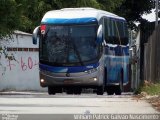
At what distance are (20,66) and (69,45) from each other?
Answer: 1352 cm

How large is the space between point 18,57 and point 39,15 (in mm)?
4172

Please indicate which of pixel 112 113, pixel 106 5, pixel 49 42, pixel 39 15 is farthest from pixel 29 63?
pixel 112 113

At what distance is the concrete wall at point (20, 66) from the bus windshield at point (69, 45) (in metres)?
11.9

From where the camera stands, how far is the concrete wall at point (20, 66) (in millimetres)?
40938

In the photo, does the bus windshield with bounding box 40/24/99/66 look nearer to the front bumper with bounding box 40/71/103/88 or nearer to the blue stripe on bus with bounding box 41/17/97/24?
the blue stripe on bus with bounding box 41/17/97/24

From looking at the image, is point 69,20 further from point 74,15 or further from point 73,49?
point 73,49

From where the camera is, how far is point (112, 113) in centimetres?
1529

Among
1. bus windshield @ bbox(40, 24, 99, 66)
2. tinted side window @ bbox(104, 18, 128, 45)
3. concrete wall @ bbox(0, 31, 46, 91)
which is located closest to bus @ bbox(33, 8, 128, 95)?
bus windshield @ bbox(40, 24, 99, 66)

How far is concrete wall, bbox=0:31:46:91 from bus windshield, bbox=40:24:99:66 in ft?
38.9

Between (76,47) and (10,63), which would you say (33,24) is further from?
(76,47)

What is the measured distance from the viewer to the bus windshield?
1122 inches

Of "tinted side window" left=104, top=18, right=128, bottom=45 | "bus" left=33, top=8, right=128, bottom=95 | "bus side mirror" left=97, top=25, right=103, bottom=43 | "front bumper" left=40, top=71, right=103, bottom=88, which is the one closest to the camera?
"bus side mirror" left=97, top=25, right=103, bottom=43

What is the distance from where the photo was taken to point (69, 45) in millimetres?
28688

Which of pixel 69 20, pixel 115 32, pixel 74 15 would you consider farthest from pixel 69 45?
pixel 115 32
